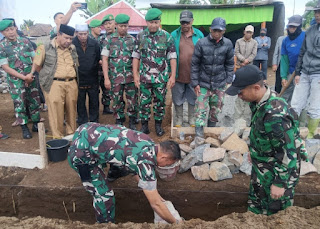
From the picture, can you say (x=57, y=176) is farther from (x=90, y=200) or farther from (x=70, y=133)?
(x=70, y=133)

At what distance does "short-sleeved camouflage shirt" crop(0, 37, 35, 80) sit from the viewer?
475 centimetres

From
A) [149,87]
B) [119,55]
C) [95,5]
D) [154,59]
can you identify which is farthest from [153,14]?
[95,5]

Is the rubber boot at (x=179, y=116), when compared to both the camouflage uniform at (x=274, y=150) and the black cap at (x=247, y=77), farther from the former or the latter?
the black cap at (x=247, y=77)

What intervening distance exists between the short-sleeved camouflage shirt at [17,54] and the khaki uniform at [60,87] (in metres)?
0.81

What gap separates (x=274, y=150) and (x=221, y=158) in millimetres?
1407

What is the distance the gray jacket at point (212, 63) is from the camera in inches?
167

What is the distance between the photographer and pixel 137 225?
2.46 m

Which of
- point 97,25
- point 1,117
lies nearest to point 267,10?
point 97,25

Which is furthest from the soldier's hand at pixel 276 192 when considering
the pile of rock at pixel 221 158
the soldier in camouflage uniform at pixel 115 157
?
the pile of rock at pixel 221 158

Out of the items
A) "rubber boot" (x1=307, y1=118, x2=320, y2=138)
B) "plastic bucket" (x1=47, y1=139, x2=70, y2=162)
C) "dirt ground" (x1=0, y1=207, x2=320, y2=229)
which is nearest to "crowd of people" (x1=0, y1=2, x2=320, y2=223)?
"rubber boot" (x1=307, y1=118, x2=320, y2=138)

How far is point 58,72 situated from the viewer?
4.37 meters

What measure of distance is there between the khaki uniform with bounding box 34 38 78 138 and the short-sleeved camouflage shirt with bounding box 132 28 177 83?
113cm

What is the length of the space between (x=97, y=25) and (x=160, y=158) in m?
5.46

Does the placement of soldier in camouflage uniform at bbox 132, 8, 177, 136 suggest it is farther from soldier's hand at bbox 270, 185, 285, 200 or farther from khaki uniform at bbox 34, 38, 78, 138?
soldier's hand at bbox 270, 185, 285, 200
